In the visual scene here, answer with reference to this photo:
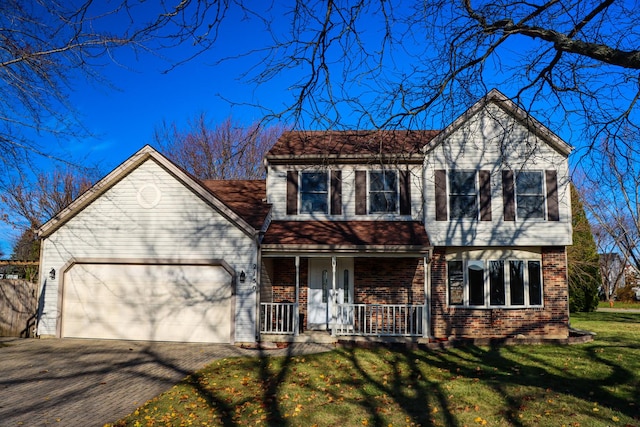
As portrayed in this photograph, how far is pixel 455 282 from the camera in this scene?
14.8 metres

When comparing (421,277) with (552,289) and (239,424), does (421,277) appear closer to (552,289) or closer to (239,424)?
(552,289)

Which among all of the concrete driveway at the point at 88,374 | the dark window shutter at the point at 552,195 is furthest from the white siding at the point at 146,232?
the dark window shutter at the point at 552,195

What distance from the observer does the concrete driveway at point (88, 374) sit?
23.5 feet

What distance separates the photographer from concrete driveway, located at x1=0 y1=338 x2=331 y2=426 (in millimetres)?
7152

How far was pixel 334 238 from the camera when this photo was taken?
13.9m

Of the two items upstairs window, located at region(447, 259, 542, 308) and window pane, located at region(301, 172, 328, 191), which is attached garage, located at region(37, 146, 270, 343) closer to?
window pane, located at region(301, 172, 328, 191)

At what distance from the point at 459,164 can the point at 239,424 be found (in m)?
11.0

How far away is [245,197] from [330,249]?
4.42m

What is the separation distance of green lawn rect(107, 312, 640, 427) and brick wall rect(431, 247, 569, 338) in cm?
237

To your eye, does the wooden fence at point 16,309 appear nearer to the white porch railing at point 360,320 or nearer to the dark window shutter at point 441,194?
the white porch railing at point 360,320

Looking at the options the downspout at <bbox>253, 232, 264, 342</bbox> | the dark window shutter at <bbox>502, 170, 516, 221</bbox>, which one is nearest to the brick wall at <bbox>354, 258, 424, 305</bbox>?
the dark window shutter at <bbox>502, 170, 516, 221</bbox>

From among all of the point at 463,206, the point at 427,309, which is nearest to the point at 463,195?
the point at 463,206

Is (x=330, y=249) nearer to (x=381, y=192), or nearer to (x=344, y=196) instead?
(x=344, y=196)

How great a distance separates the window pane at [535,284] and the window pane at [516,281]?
273 mm
